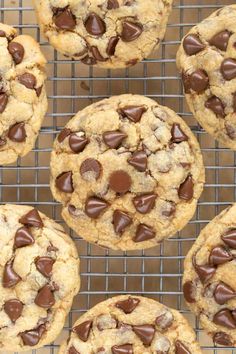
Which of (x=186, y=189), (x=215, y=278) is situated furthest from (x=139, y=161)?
(x=215, y=278)

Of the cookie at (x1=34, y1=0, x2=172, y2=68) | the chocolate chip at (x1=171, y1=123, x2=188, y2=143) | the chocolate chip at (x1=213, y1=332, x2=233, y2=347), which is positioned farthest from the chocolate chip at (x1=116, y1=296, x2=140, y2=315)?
the cookie at (x1=34, y1=0, x2=172, y2=68)

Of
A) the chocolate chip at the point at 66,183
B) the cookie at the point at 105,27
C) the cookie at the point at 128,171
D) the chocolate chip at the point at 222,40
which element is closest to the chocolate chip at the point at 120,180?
the cookie at the point at 128,171

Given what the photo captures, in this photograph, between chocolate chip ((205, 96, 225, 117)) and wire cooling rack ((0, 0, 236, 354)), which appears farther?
wire cooling rack ((0, 0, 236, 354))

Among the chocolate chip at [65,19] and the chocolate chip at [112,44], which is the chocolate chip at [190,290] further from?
the chocolate chip at [65,19]

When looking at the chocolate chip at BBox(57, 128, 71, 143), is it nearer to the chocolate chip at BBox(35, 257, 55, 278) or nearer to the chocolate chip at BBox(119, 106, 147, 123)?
the chocolate chip at BBox(119, 106, 147, 123)

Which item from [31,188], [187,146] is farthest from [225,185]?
[31,188]

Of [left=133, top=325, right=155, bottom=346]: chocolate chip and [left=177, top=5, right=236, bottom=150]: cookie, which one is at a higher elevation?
[left=177, top=5, right=236, bottom=150]: cookie

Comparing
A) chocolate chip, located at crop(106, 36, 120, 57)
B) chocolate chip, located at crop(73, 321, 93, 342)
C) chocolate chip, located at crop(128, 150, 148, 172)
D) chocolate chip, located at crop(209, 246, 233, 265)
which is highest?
chocolate chip, located at crop(106, 36, 120, 57)

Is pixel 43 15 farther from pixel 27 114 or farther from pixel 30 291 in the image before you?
pixel 30 291
